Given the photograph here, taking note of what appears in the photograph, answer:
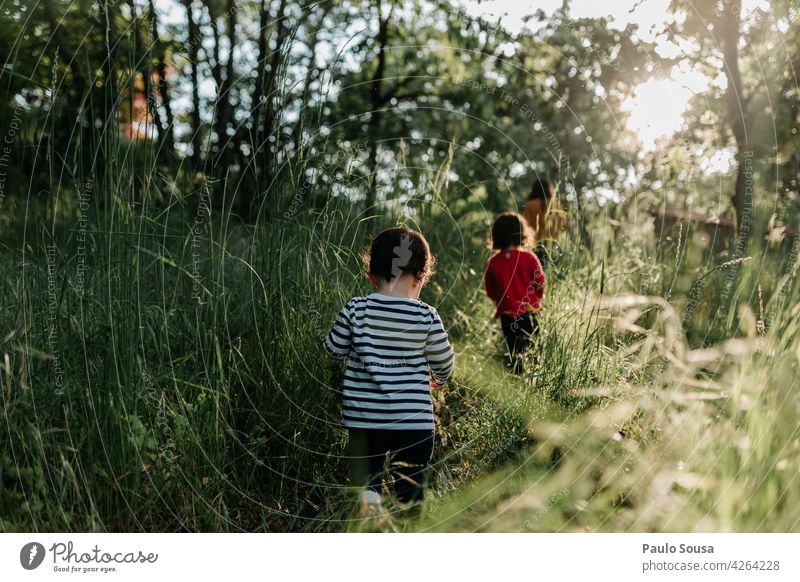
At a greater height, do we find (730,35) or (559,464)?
(730,35)

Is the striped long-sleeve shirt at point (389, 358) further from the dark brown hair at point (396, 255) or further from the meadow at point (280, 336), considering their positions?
the meadow at point (280, 336)

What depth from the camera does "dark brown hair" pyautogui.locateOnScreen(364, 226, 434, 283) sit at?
2576 millimetres

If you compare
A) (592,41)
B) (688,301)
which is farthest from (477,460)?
(592,41)

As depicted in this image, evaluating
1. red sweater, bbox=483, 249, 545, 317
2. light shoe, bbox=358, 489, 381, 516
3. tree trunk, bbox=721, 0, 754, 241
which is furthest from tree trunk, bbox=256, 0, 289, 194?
tree trunk, bbox=721, 0, 754, 241

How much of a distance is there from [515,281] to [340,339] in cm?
201

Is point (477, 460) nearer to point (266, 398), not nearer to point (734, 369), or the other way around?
point (266, 398)

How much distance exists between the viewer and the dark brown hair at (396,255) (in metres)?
2.58

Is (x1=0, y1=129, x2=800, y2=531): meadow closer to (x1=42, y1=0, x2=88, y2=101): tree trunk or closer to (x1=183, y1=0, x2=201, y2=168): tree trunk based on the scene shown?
(x1=183, y1=0, x2=201, y2=168): tree trunk

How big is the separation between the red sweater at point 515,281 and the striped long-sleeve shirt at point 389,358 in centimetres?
169

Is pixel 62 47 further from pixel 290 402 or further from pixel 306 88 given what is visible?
pixel 290 402

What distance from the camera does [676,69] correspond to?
303 centimetres

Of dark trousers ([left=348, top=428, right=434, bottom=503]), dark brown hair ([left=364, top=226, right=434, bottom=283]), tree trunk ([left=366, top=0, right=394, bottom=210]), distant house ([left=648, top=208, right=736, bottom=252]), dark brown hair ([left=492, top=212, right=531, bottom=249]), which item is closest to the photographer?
dark trousers ([left=348, top=428, right=434, bottom=503])

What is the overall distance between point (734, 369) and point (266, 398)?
5.39 ft
